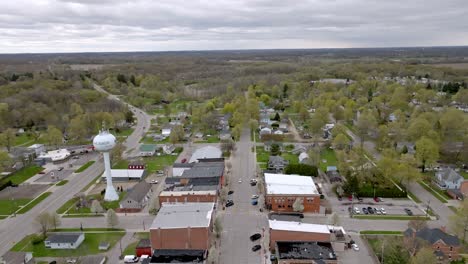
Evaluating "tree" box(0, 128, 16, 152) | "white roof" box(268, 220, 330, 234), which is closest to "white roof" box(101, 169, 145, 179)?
"white roof" box(268, 220, 330, 234)

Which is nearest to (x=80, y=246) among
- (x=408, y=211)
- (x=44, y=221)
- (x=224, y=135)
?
(x=44, y=221)

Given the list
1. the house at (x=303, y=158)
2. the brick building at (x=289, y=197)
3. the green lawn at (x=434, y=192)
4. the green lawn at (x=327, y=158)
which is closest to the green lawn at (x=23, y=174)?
the brick building at (x=289, y=197)

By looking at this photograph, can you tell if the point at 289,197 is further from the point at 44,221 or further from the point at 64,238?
the point at 44,221

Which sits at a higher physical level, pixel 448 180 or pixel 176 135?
pixel 176 135

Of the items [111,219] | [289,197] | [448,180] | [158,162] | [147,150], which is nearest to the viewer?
[111,219]

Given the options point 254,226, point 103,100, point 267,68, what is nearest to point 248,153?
point 254,226

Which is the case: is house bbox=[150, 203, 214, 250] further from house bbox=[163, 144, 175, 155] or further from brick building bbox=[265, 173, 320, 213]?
house bbox=[163, 144, 175, 155]
